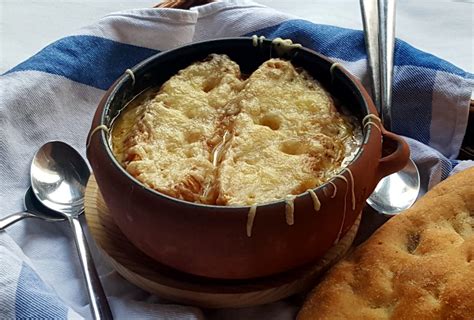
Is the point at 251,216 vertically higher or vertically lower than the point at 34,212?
higher

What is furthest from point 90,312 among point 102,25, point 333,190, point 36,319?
point 102,25

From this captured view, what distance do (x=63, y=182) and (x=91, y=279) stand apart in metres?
0.20

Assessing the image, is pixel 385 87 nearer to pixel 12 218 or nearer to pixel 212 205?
pixel 212 205

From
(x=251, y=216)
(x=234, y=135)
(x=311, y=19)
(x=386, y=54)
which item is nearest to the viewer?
(x=251, y=216)

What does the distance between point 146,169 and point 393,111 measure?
445mm

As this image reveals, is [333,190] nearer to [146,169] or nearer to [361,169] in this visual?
[361,169]

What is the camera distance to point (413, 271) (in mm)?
780

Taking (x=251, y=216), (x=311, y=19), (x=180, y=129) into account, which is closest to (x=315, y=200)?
(x=251, y=216)

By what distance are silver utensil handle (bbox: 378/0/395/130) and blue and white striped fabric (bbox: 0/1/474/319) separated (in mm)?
32

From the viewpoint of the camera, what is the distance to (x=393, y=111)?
3.60 feet

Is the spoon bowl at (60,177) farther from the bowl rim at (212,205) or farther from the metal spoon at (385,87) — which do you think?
the metal spoon at (385,87)

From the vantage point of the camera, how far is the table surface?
4.55 ft

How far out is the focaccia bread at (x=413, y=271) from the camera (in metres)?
0.75

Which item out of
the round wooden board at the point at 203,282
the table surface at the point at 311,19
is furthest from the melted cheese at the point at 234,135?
the table surface at the point at 311,19
